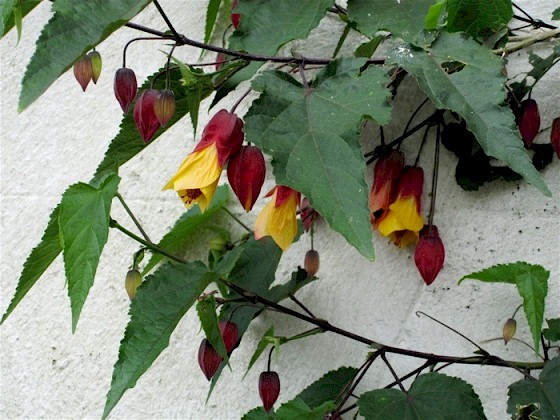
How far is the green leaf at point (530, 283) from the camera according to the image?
0.76 meters

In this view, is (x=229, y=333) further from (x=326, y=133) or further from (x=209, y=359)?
(x=326, y=133)

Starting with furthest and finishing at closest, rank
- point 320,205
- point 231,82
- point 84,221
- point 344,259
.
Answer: point 344,259 → point 231,82 → point 84,221 → point 320,205

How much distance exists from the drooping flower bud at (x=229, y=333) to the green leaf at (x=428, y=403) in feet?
0.55

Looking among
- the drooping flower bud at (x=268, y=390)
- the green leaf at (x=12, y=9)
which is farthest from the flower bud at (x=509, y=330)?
the green leaf at (x=12, y=9)

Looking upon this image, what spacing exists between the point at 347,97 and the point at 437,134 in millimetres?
310

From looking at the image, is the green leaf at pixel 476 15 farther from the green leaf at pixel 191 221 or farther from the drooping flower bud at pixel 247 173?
the green leaf at pixel 191 221

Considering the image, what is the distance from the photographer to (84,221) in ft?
2.23

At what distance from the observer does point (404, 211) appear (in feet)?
2.92

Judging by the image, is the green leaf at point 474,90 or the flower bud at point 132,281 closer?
the green leaf at point 474,90

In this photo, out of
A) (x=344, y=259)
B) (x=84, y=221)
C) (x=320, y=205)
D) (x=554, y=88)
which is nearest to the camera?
(x=320, y=205)

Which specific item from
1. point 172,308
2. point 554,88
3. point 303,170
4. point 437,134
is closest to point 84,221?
point 172,308

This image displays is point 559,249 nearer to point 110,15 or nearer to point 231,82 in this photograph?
point 231,82

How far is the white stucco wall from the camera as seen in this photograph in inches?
36.4

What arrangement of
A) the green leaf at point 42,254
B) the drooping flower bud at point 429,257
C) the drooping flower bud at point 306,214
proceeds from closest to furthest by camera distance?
the green leaf at point 42,254
the drooping flower bud at point 429,257
the drooping flower bud at point 306,214
